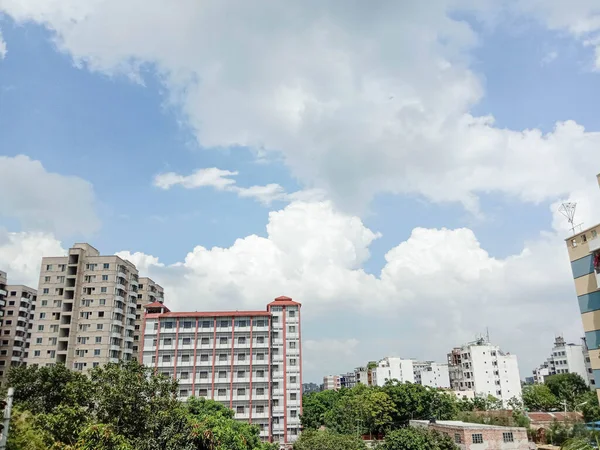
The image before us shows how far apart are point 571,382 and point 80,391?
339 ft

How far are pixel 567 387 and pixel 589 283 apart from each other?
68450 mm

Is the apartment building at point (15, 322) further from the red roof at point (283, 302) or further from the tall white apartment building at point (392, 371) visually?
the tall white apartment building at point (392, 371)

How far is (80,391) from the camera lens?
25.6 m

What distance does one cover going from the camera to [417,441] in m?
44.4

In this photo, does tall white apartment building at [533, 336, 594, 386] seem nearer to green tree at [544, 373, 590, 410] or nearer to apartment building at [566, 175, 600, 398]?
green tree at [544, 373, 590, 410]

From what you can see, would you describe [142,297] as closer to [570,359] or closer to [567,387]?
[567,387]

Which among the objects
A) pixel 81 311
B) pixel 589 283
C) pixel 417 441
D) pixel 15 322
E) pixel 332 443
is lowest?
pixel 332 443

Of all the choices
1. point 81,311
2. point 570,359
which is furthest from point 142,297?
point 570,359

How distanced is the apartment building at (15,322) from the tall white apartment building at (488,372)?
102 meters

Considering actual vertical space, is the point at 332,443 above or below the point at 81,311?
below

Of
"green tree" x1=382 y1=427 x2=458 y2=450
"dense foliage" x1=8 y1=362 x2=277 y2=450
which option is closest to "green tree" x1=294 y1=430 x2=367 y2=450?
"green tree" x1=382 y1=427 x2=458 y2=450

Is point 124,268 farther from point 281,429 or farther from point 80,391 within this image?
point 80,391

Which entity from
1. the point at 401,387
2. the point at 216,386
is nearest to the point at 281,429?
the point at 216,386

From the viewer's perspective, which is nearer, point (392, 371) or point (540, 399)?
point (540, 399)
